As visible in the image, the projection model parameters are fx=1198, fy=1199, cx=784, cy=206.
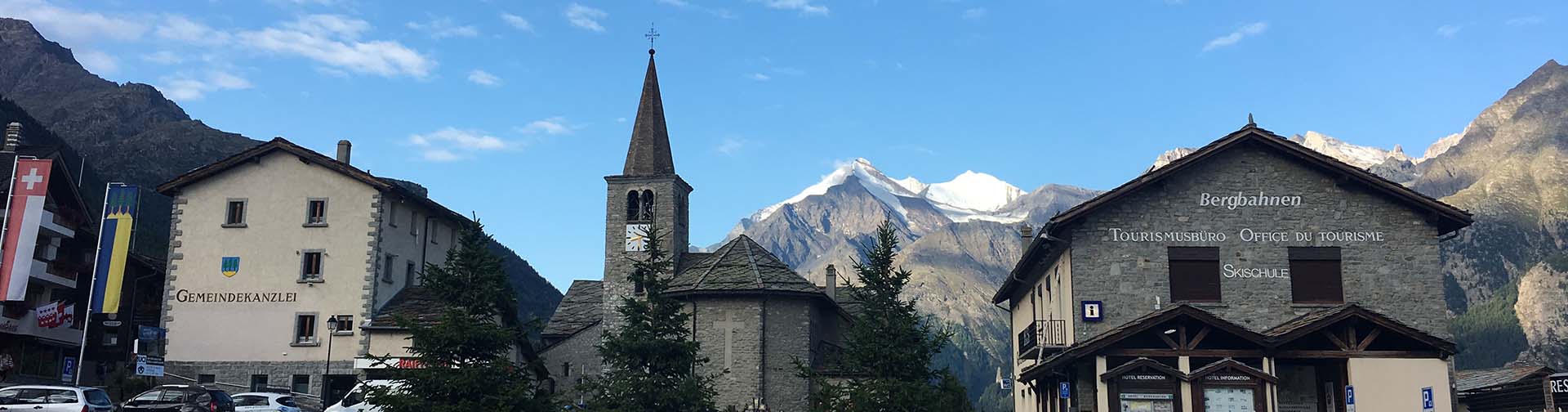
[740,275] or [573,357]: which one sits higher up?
[740,275]

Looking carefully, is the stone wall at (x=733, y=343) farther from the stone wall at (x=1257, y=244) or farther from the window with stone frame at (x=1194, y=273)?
the window with stone frame at (x=1194, y=273)

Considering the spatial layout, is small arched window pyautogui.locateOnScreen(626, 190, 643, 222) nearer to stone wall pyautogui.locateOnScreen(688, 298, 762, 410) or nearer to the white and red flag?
stone wall pyautogui.locateOnScreen(688, 298, 762, 410)

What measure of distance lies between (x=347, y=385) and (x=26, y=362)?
11.5 metres

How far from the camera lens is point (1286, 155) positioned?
32.9m

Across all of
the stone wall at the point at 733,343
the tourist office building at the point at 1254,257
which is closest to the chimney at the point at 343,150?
the stone wall at the point at 733,343

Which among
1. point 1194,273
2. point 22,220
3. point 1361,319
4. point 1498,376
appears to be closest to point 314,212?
point 22,220

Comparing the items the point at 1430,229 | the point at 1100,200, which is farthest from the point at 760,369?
the point at 1430,229

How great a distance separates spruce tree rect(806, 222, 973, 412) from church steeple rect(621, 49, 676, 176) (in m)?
29.4

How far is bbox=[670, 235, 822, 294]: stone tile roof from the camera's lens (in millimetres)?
51406

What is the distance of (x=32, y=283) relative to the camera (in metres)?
45.9

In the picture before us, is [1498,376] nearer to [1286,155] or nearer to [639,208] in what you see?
[1286,155]

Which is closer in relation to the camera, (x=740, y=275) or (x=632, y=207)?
(x=740, y=275)

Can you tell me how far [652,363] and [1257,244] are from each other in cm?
1745

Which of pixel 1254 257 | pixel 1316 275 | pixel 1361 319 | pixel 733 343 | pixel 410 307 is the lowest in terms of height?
pixel 1361 319
